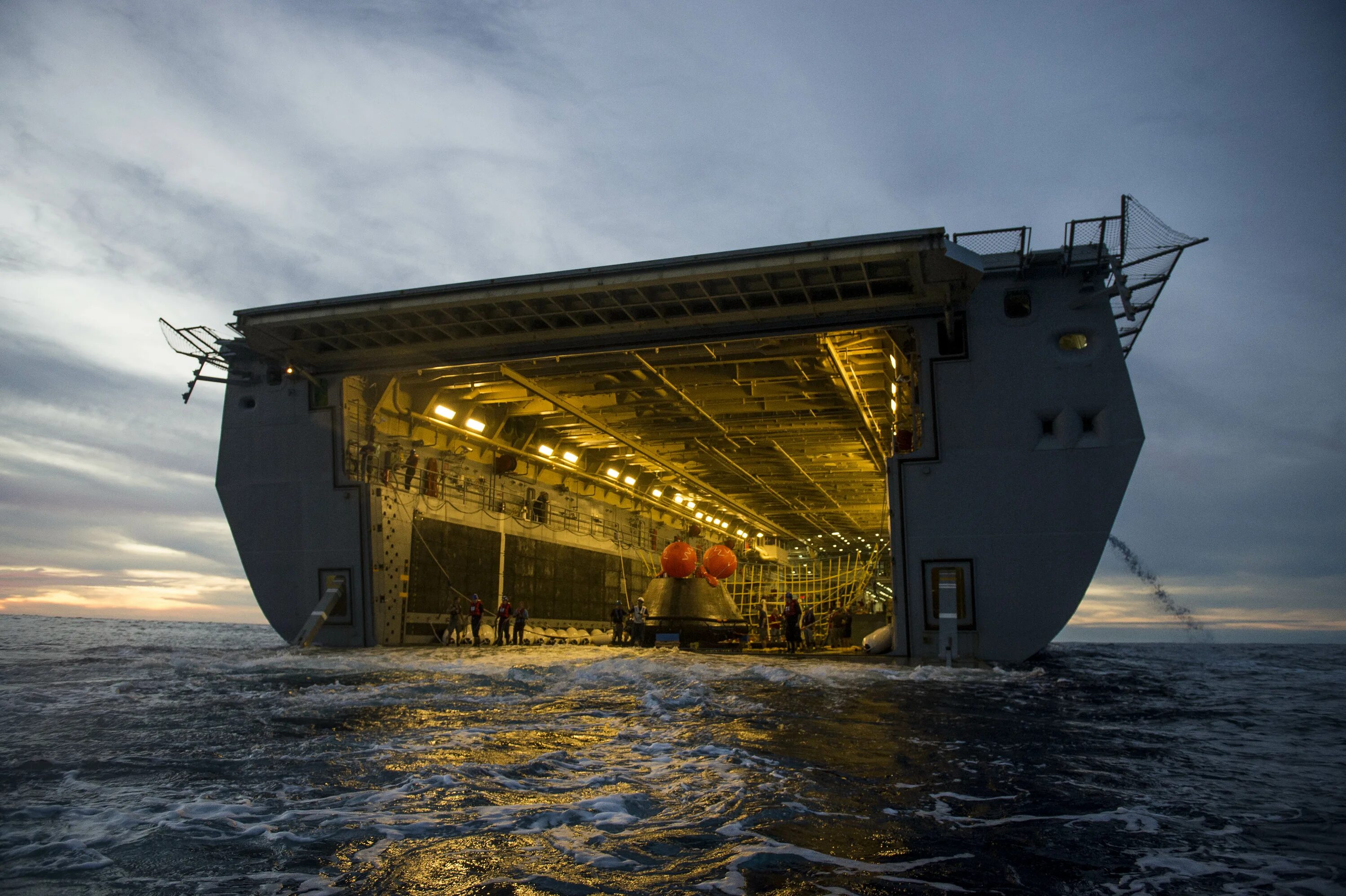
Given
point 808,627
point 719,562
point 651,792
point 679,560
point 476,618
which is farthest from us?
point 719,562

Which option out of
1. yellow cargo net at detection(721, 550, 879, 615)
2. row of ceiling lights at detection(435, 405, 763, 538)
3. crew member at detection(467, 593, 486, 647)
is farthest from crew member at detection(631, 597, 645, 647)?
row of ceiling lights at detection(435, 405, 763, 538)

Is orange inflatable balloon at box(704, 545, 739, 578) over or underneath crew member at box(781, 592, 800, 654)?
over

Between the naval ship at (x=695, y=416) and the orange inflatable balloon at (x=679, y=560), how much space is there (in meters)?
0.71

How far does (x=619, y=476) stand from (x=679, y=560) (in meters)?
9.74

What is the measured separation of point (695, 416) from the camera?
25609 millimetres

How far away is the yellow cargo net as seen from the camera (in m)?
36.3

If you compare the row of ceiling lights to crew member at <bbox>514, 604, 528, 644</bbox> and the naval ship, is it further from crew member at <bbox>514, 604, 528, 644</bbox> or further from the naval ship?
crew member at <bbox>514, 604, 528, 644</bbox>

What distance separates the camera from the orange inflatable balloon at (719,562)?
27953 mm

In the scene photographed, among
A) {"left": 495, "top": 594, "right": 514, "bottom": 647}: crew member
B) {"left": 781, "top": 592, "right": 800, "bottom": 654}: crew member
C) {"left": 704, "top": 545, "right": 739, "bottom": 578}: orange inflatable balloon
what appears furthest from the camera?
{"left": 704, "top": 545, "right": 739, "bottom": 578}: orange inflatable balloon

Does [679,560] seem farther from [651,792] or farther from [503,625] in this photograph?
[651,792]

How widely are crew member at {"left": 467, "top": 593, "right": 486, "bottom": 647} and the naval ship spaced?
637 mm

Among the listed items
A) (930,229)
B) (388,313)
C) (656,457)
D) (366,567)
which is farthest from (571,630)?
(930,229)

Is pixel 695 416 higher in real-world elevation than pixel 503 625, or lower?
higher

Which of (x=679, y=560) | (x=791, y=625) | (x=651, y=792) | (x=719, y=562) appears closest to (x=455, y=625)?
(x=679, y=560)
